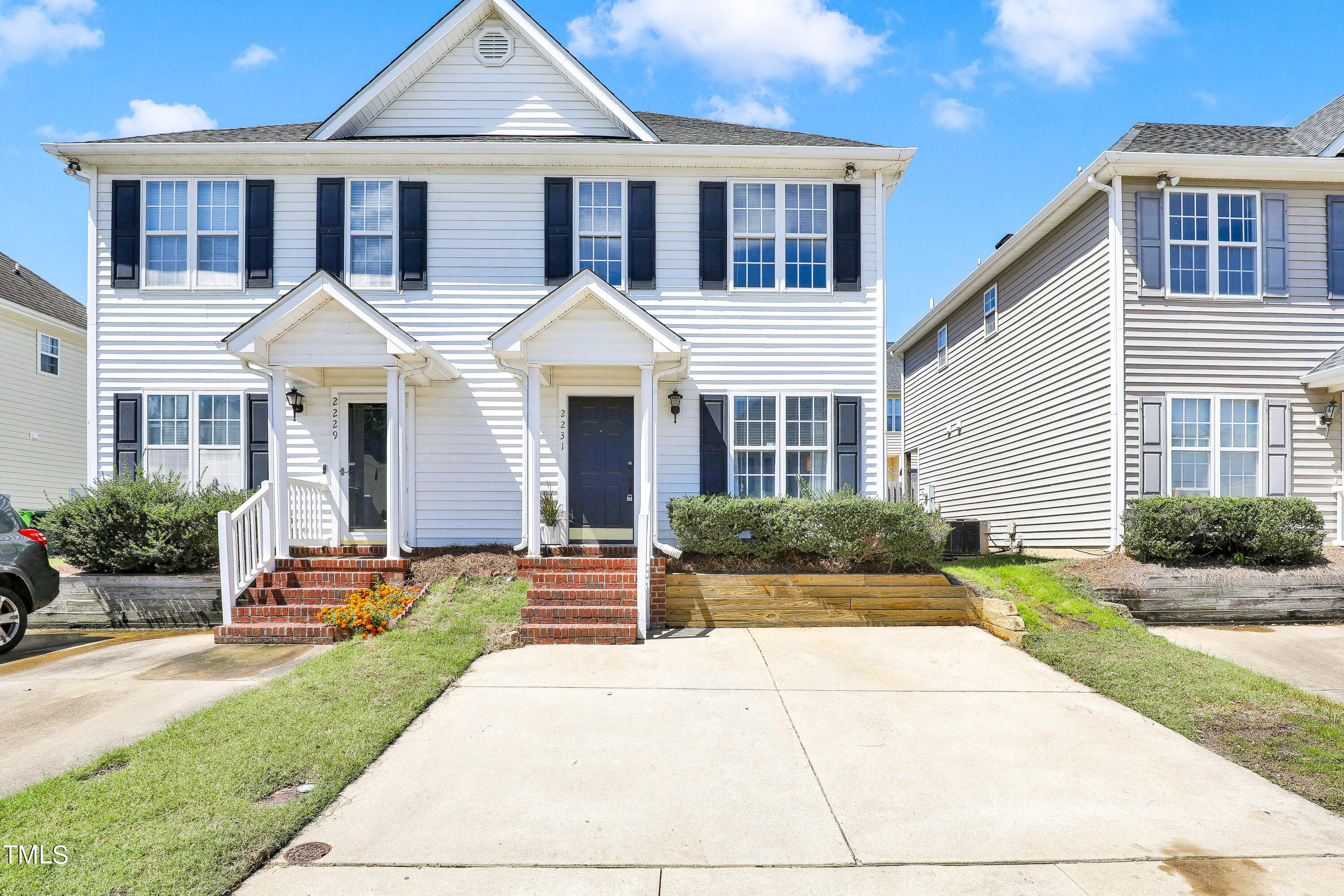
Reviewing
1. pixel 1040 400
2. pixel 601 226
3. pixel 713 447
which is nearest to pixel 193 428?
pixel 601 226

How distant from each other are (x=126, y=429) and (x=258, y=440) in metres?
1.80

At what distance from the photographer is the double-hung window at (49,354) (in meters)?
15.5

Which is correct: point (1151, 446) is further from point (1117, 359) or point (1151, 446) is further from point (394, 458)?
point (394, 458)

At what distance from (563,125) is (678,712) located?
8.72m

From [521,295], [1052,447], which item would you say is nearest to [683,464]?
[521,295]

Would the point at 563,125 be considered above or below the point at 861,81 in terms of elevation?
below

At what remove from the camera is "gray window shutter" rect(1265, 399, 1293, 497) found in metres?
9.98

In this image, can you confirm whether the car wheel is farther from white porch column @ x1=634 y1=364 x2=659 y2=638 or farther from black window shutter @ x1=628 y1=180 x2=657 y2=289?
black window shutter @ x1=628 y1=180 x2=657 y2=289

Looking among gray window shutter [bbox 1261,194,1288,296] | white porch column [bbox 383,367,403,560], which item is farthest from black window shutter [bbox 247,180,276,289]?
gray window shutter [bbox 1261,194,1288,296]

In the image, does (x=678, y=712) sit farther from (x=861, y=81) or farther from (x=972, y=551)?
(x=861, y=81)

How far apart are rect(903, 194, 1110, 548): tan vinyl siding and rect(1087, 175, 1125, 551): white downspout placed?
12 cm

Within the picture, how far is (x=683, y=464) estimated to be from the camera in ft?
31.7

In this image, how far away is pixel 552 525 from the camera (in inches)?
A: 354

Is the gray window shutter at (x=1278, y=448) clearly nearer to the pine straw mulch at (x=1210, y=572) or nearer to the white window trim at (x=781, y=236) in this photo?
the pine straw mulch at (x=1210, y=572)
